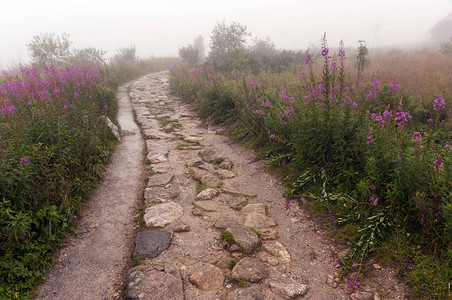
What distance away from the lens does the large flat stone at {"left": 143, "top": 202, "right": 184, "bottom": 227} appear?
11.9 feet

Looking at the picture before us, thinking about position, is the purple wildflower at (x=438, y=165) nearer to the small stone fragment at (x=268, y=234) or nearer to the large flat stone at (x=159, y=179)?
the small stone fragment at (x=268, y=234)

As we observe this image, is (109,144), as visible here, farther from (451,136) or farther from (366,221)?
(451,136)

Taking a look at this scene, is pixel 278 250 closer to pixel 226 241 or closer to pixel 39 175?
pixel 226 241

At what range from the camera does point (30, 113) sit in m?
4.65

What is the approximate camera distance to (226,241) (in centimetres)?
327

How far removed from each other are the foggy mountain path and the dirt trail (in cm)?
1

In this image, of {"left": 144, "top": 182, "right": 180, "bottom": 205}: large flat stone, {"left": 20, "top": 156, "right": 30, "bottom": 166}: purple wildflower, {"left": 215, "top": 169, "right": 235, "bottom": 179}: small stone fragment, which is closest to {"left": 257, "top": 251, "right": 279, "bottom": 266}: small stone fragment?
{"left": 144, "top": 182, "right": 180, "bottom": 205}: large flat stone

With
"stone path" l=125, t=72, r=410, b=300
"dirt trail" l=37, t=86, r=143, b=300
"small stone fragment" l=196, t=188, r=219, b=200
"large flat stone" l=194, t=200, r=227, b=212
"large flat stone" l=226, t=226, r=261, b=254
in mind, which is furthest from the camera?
"small stone fragment" l=196, t=188, r=219, b=200

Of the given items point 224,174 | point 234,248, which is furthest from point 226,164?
point 234,248

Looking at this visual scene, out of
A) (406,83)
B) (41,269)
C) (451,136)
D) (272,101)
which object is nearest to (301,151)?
(272,101)

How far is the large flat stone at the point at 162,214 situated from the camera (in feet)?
11.9

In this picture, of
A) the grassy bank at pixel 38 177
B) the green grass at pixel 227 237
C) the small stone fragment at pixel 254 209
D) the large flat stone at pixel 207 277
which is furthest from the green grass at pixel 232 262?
the grassy bank at pixel 38 177

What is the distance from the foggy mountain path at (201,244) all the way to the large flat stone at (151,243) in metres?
0.01

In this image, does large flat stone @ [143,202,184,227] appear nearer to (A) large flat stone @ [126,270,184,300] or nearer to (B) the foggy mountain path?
(B) the foggy mountain path
